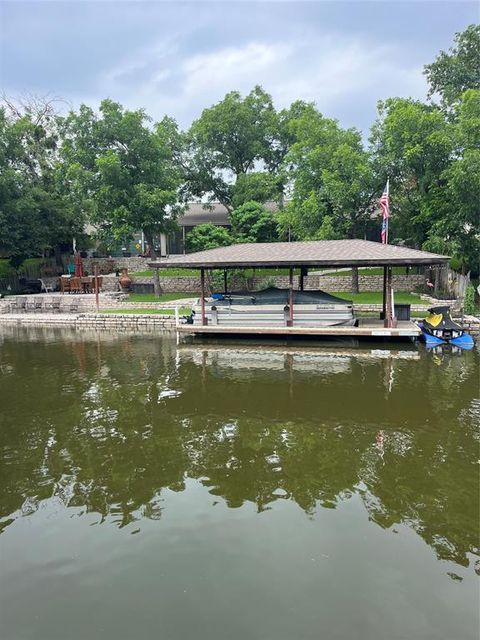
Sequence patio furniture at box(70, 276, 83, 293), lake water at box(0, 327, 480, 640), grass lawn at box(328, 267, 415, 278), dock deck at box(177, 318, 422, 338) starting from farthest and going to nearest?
grass lawn at box(328, 267, 415, 278) < patio furniture at box(70, 276, 83, 293) < dock deck at box(177, 318, 422, 338) < lake water at box(0, 327, 480, 640)

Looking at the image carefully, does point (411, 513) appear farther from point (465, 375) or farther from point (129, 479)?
point (465, 375)

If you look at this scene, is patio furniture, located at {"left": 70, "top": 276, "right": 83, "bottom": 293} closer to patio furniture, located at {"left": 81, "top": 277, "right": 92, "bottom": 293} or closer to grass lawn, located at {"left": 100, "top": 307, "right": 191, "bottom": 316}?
patio furniture, located at {"left": 81, "top": 277, "right": 92, "bottom": 293}

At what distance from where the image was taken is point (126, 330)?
61.1 ft

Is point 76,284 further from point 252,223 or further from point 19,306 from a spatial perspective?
point 252,223

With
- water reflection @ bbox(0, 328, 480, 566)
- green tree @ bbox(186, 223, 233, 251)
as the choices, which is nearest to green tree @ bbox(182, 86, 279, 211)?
green tree @ bbox(186, 223, 233, 251)

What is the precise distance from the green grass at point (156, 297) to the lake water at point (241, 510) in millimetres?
13764

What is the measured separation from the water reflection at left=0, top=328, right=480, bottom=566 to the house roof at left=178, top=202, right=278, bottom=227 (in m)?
24.9

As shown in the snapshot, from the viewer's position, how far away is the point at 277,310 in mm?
15438

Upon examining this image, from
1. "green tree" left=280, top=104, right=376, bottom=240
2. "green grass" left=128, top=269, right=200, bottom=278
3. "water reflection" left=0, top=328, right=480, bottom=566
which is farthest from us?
"green grass" left=128, top=269, right=200, bottom=278

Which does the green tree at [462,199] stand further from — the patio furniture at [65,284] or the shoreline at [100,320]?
the patio furniture at [65,284]

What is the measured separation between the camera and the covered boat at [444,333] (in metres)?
14.1

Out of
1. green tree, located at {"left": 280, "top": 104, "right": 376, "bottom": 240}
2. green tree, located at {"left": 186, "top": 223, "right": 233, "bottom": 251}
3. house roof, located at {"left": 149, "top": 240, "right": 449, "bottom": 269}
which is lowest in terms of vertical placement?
house roof, located at {"left": 149, "top": 240, "right": 449, "bottom": 269}

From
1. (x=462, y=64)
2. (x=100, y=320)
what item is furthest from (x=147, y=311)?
(x=462, y=64)

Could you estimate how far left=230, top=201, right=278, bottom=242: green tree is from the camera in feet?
88.5
